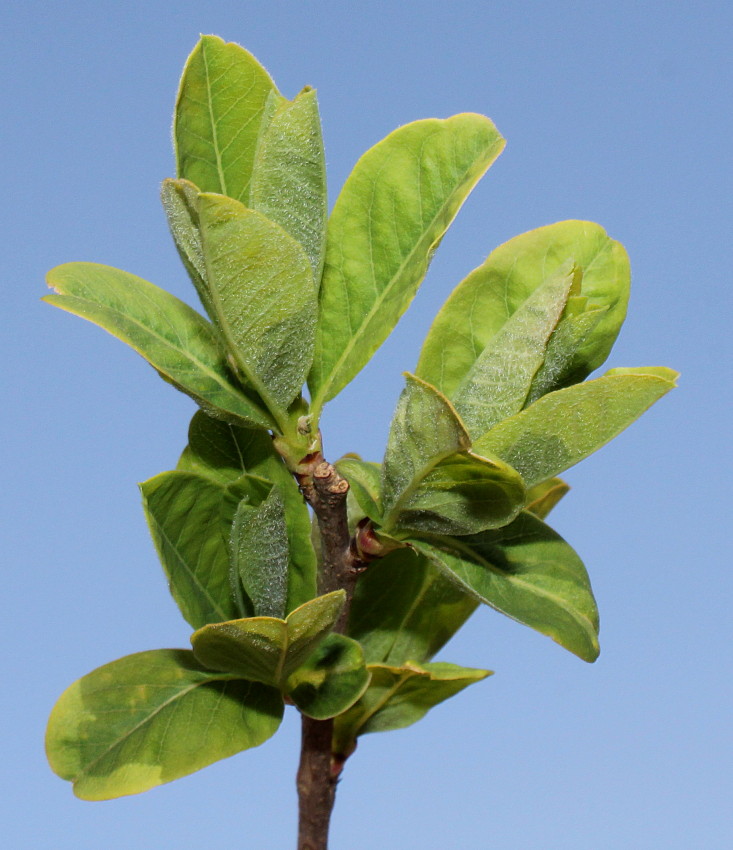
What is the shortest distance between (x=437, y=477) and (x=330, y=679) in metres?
0.33

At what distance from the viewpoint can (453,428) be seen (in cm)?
113

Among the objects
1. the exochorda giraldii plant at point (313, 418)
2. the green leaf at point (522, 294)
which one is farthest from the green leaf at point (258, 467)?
the green leaf at point (522, 294)

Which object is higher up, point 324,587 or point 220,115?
point 220,115

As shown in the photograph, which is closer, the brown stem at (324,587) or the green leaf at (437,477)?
the green leaf at (437,477)

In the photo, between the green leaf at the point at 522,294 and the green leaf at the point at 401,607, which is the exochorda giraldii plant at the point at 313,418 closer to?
the green leaf at the point at 522,294

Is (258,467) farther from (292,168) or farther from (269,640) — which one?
(292,168)

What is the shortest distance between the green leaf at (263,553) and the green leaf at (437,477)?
15cm

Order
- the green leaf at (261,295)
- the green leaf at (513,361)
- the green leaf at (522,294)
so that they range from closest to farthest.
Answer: the green leaf at (261,295), the green leaf at (513,361), the green leaf at (522,294)

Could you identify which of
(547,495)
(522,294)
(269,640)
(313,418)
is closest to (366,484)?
(313,418)

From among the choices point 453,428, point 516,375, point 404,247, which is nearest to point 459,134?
point 404,247

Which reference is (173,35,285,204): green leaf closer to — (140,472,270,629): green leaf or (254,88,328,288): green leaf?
(254,88,328,288): green leaf

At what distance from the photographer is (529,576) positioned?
1.38 meters

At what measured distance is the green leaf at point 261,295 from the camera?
1.15 m

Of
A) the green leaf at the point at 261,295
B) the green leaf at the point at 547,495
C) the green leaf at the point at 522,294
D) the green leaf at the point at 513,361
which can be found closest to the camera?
the green leaf at the point at 261,295
